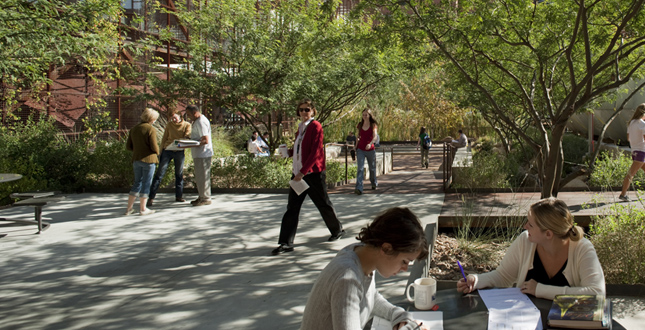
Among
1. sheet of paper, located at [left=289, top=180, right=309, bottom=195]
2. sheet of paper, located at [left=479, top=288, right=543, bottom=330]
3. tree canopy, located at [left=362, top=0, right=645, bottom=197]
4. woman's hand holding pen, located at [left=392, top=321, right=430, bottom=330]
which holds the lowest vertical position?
sheet of paper, located at [left=479, top=288, right=543, bottom=330]

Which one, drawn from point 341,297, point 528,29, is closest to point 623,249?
point 341,297

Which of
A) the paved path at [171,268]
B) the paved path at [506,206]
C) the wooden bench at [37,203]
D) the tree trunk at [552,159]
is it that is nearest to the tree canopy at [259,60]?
the paved path at [171,268]

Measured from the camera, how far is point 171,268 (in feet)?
19.7

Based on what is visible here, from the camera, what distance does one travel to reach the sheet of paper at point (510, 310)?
255cm

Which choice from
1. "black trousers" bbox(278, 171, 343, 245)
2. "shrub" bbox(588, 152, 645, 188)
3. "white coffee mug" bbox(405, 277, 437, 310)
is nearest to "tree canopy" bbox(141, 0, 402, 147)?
"shrub" bbox(588, 152, 645, 188)

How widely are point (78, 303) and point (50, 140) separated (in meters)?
8.40

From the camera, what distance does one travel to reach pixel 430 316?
8.94 feet

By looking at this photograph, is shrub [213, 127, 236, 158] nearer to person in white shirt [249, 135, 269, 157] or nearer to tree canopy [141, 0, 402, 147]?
person in white shirt [249, 135, 269, 157]

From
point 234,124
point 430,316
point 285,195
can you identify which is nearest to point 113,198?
point 285,195

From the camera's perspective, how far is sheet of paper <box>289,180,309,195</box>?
6.38 meters

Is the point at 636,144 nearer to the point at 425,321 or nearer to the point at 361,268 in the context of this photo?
the point at 425,321

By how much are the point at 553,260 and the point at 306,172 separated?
3595 mm

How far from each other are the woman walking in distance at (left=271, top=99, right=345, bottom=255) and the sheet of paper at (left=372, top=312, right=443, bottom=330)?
3.79 metres

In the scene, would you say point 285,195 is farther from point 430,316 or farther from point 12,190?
point 430,316
